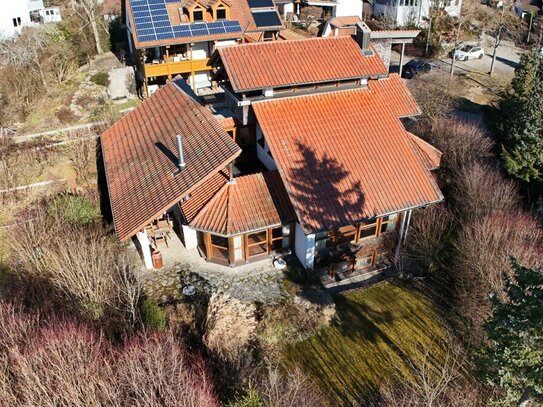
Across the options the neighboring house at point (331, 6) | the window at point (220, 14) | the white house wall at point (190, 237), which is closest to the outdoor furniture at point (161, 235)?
the white house wall at point (190, 237)

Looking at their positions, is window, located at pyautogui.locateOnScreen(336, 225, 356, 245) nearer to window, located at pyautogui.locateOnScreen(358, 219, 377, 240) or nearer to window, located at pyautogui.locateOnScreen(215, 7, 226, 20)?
window, located at pyautogui.locateOnScreen(358, 219, 377, 240)

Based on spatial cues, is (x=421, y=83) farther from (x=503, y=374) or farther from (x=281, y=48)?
(x=503, y=374)

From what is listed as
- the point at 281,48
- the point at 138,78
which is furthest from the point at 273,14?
the point at 281,48

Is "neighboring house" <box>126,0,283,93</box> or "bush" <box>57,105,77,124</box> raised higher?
"neighboring house" <box>126,0,283,93</box>

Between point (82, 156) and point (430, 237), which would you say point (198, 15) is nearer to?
point (82, 156)

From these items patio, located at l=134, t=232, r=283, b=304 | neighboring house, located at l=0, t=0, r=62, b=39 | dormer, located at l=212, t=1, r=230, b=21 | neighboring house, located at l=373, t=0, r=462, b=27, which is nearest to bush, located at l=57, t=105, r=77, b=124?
dormer, located at l=212, t=1, r=230, b=21
